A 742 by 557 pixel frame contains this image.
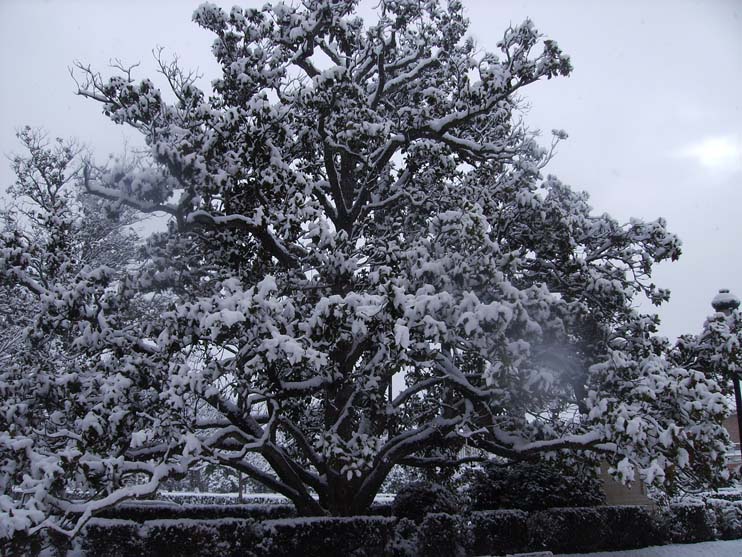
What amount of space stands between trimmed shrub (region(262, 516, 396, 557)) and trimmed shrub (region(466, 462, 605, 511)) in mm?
4730

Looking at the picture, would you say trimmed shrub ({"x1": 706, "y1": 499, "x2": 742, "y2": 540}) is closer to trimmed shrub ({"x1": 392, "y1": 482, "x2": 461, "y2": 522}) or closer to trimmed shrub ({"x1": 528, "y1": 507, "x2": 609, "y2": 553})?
trimmed shrub ({"x1": 528, "y1": 507, "x2": 609, "y2": 553})

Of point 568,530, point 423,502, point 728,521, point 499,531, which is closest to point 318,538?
point 423,502

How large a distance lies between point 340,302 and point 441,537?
238 inches

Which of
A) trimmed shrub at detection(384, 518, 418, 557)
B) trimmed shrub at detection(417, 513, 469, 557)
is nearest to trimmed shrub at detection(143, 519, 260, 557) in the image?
trimmed shrub at detection(384, 518, 418, 557)

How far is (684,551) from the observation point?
49.9 feet

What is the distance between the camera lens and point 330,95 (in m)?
11.5

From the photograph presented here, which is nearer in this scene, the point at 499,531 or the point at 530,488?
the point at 499,531

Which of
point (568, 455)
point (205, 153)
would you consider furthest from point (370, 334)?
point (568, 455)

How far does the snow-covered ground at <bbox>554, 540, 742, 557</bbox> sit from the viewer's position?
569 inches

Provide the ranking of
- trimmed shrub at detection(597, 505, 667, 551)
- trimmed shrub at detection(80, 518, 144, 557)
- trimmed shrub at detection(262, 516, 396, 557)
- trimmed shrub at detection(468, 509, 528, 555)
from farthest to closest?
trimmed shrub at detection(597, 505, 667, 551)
trimmed shrub at detection(468, 509, 528, 555)
trimmed shrub at detection(80, 518, 144, 557)
trimmed shrub at detection(262, 516, 396, 557)

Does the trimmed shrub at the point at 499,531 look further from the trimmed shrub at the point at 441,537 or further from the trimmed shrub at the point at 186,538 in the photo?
the trimmed shrub at the point at 186,538

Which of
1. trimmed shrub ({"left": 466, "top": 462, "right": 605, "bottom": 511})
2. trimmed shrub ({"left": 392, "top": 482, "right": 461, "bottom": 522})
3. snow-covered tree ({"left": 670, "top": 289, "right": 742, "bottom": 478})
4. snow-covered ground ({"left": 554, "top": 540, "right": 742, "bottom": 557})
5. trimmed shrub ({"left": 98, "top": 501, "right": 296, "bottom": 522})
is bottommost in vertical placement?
snow-covered ground ({"left": 554, "top": 540, "right": 742, "bottom": 557})

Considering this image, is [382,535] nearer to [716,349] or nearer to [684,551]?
[716,349]

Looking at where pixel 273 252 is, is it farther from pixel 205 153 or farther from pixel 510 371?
pixel 510 371
